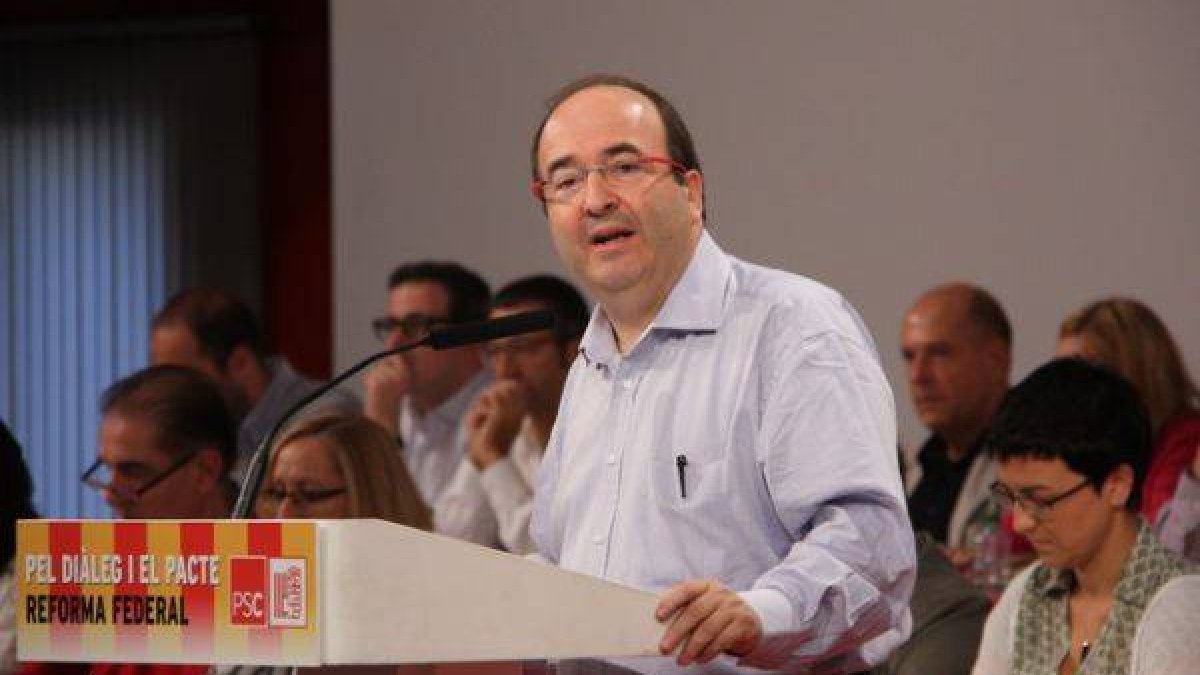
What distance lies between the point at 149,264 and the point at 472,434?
279 cm

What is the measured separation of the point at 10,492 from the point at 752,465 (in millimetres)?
1967

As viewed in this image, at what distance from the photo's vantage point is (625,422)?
83.2 inches

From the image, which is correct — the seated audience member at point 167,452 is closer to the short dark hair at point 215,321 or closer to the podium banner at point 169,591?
the short dark hair at point 215,321

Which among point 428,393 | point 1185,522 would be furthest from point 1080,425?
point 428,393

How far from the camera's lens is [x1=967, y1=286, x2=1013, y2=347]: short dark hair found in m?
4.30

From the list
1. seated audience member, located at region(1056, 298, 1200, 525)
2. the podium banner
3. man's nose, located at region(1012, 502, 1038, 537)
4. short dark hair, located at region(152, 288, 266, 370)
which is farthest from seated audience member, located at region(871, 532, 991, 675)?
short dark hair, located at region(152, 288, 266, 370)

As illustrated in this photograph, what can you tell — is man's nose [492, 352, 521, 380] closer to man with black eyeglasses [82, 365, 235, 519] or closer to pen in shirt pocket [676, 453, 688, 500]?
man with black eyeglasses [82, 365, 235, 519]

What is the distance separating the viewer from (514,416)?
4.59m

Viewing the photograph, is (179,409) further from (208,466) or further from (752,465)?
(752,465)

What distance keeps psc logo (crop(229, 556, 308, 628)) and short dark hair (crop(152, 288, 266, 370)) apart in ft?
11.7

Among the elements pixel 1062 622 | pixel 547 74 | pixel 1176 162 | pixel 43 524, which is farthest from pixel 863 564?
pixel 547 74

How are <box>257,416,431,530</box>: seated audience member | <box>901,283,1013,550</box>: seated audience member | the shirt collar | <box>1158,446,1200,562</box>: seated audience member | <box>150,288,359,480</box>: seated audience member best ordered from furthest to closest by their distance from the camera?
1. <box>150,288,359,480</box>: seated audience member
2. <box>901,283,1013,550</box>: seated audience member
3. <box>1158,446,1200,562</box>: seated audience member
4. <box>257,416,431,530</box>: seated audience member
5. the shirt collar

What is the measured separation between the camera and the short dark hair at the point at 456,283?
4840 millimetres

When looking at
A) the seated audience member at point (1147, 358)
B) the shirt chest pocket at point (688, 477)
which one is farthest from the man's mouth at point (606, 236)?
the seated audience member at point (1147, 358)
